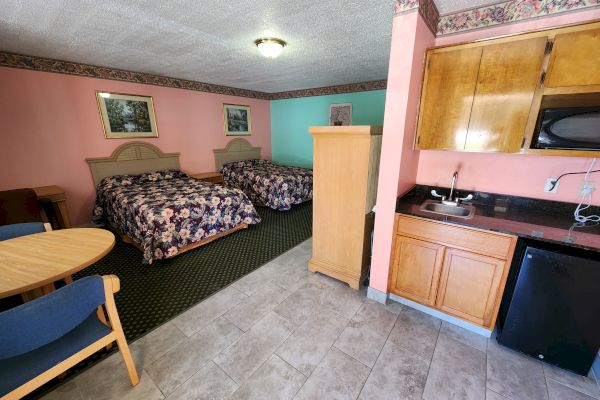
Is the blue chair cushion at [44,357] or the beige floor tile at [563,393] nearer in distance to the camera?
the blue chair cushion at [44,357]

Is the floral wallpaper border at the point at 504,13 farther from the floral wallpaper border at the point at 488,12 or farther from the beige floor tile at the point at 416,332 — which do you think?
the beige floor tile at the point at 416,332

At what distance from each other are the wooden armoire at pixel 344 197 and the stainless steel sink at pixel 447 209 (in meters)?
0.47

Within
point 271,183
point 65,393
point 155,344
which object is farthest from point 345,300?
point 271,183

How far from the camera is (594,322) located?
145 centimetres

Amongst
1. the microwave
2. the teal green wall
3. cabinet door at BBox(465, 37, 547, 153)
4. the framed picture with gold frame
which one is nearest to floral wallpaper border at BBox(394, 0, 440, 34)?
cabinet door at BBox(465, 37, 547, 153)

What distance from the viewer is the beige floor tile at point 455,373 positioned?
4.76 ft

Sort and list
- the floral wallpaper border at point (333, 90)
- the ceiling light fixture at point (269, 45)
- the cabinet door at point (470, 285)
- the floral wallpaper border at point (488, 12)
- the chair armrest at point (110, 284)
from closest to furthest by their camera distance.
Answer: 1. the chair armrest at point (110, 284)
2. the floral wallpaper border at point (488, 12)
3. the cabinet door at point (470, 285)
4. the ceiling light fixture at point (269, 45)
5. the floral wallpaper border at point (333, 90)

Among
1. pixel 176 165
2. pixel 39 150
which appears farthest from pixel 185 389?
pixel 176 165

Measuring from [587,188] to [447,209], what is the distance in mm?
906

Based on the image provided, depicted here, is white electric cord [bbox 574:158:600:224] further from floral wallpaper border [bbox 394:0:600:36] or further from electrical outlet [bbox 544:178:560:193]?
floral wallpaper border [bbox 394:0:600:36]

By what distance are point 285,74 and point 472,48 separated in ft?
9.79

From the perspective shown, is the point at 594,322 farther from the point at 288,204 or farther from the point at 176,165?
the point at 176,165

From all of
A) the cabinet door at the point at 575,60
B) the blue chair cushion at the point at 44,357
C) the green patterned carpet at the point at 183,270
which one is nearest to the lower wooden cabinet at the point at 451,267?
the cabinet door at the point at 575,60

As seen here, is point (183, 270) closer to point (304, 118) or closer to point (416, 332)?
point (416, 332)
